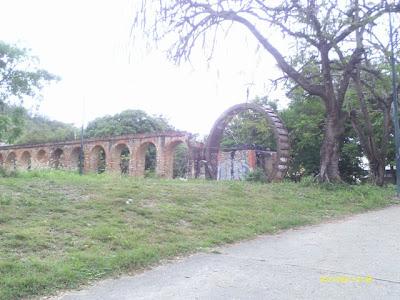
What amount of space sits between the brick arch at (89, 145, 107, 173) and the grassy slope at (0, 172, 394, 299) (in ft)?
99.9

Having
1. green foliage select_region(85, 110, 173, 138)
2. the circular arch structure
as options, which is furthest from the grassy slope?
green foliage select_region(85, 110, 173, 138)

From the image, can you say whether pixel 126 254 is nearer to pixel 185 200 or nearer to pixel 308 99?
pixel 185 200

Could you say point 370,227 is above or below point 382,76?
below

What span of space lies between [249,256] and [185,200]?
129 inches

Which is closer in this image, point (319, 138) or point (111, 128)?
point (319, 138)

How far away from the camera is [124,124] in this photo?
5172 cm

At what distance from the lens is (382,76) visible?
17.3 m

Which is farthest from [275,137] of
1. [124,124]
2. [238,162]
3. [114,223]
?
[124,124]

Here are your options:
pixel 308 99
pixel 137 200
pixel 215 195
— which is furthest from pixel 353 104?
pixel 137 200

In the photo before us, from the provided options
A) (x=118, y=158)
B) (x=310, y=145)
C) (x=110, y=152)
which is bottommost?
(x=118, y=158)

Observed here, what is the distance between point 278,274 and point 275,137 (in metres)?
14.4

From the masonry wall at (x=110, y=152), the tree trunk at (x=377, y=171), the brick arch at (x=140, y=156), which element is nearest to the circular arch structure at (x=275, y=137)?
the tree trunk at (x=377, y=171)

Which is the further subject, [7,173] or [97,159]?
[97,159]

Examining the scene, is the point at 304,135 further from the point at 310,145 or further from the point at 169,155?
the point at 169,155
